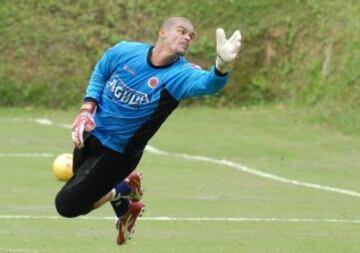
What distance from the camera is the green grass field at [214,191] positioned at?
11969 mm

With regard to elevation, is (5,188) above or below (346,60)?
above

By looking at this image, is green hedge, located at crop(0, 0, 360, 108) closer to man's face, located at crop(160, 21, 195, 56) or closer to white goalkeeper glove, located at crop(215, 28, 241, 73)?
man's face, located at crop(160, 21, 195, 56)

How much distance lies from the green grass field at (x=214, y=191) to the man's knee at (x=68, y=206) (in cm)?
47

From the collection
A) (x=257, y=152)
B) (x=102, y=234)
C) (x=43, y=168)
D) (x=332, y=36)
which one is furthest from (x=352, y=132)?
(x=102, y=234)

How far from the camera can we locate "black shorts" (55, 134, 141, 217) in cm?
1085

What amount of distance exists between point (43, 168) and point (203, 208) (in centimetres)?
463

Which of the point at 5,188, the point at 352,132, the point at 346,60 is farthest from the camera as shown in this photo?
the point at 346,60

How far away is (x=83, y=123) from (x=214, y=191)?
5.88 m

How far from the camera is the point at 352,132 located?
2380cm

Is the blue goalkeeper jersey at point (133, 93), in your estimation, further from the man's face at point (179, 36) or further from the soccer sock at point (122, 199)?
the soccer sock at point (122, 199)

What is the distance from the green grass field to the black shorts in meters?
0.56

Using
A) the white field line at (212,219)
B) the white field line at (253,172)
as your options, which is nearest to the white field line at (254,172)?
the white field line at (253,172)

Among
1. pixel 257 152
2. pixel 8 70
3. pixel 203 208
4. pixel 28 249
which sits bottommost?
pixel 8 70

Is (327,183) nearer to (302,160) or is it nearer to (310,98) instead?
(302,160)
